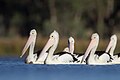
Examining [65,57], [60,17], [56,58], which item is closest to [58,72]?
[65,57]

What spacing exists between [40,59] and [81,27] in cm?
2539

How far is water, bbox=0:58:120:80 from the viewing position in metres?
15.0

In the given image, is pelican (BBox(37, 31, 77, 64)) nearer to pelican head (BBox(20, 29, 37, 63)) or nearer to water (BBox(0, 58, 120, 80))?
water (BBox(0, 58, 120, 80))

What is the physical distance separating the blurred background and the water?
2426cm

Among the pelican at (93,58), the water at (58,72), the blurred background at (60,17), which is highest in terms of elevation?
the blurred background at (60,17)

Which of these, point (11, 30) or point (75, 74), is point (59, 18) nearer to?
point (11, 30)

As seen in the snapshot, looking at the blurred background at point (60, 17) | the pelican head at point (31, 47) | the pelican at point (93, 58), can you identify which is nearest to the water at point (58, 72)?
the pelican at point (93, 58)

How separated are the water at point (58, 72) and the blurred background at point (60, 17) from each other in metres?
24.3

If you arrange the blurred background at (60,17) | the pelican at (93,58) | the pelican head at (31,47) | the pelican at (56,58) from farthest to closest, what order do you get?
the blurred background at (60,17) < the pelican head at (31,47) < the pelican at (93,58) < the pelican at (56,58)

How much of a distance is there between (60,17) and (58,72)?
31.5 m

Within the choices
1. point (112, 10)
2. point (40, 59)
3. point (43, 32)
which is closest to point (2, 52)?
point (40, 59)

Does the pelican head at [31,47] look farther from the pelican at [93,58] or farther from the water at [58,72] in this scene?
the pelican at [93,58]

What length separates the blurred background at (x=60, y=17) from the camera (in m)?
44.4

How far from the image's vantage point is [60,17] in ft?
156
